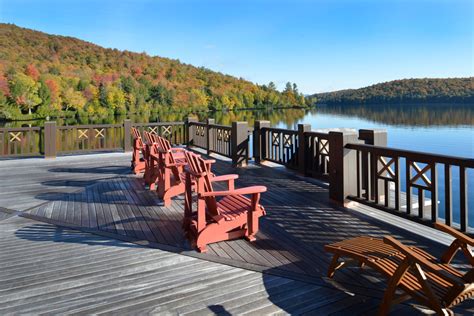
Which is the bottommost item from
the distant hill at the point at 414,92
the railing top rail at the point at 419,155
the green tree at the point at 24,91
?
the railing top rail at the point at 419,155

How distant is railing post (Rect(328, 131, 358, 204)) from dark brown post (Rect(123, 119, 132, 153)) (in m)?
7.14

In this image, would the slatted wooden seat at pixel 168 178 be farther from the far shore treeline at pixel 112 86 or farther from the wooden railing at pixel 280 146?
the far shore treeline at pixel 112 86

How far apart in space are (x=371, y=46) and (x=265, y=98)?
64.5ft

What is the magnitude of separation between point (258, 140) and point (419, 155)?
477cm

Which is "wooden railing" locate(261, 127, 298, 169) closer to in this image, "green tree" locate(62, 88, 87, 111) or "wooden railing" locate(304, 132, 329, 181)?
"wooden railing" locate(304, 132, 329, 181)

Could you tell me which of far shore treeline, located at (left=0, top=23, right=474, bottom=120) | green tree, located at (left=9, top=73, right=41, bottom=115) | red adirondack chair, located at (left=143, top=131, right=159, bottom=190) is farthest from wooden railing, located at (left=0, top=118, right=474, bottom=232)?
green tree, located at (left=9, top=73, right=41, bottom=115)

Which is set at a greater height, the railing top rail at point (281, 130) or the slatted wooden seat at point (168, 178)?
the railing top rail at point (281, 130)

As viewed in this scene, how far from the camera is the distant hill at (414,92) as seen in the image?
83.4 ft

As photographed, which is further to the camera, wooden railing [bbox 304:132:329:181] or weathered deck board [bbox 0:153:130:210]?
wooden railing [bbox 304:132:329:181]

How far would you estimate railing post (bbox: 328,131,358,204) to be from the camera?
4.50m

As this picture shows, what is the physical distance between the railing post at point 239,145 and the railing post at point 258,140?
0.22 meters

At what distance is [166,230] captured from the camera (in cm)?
378

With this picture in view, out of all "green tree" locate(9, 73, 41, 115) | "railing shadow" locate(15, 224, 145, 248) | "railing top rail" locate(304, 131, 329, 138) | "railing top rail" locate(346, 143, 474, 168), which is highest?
"green tree" locate(9, 73, 41, 115)

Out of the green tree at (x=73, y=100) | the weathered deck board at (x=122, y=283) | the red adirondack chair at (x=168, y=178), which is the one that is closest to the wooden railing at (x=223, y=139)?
the red adirondack chair at (x=168, y=178)
